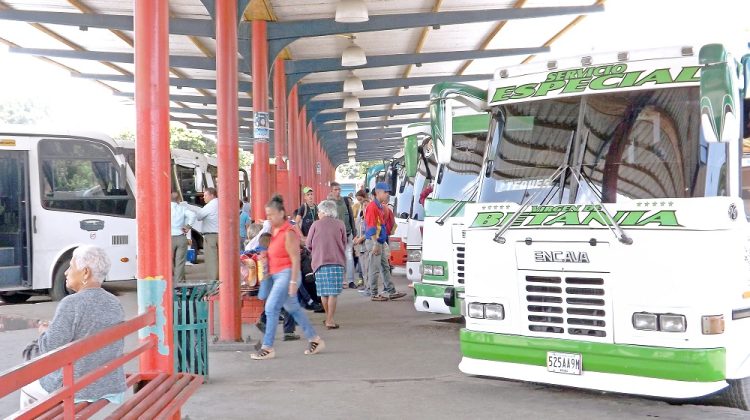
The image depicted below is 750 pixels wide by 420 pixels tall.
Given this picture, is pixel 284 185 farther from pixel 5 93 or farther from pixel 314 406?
pixel 5 93

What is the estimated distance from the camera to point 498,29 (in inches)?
976

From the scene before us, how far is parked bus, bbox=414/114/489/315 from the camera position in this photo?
1134cm

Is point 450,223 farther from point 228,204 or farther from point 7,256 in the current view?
point 7,256

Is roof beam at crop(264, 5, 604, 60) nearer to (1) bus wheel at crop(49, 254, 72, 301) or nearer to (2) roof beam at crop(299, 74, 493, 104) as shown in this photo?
(1) bus wheel at crop(49, 254, 72, 301)

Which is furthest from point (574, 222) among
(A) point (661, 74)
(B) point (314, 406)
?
(B) point (314, 406)

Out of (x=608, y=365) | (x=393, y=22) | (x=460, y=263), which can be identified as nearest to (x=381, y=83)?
(x=393, y=22)

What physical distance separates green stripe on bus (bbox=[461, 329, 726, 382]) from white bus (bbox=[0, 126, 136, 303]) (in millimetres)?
10637

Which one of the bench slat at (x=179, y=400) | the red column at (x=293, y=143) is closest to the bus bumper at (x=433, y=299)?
the bench slat at (x=179, y=400)

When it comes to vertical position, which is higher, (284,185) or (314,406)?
(284,185)

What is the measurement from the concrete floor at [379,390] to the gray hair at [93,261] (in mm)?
2633

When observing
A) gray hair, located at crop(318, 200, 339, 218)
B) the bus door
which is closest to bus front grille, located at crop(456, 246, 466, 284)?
gray hair, located at crop(318, 200, 339, 218)

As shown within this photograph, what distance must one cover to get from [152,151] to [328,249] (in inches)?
203

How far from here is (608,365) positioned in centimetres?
691

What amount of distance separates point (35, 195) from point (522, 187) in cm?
1107
